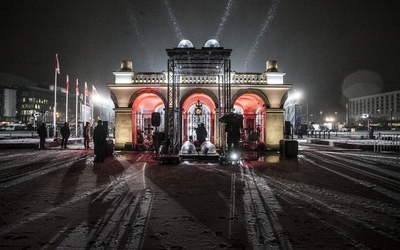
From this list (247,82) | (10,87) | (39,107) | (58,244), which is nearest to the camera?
(58,244)

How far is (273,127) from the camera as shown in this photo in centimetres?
1988

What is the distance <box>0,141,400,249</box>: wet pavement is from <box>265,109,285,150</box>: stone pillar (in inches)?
401

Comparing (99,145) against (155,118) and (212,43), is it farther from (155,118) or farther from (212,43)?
(212,43)

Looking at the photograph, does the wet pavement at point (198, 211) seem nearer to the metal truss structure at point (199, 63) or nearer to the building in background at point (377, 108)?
the metal truss structure at point (199, 63)

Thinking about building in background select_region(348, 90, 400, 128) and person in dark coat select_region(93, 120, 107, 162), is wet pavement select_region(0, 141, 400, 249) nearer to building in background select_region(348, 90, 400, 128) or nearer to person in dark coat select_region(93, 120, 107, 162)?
person in dark coat select_region(93, 120, 107, 162)

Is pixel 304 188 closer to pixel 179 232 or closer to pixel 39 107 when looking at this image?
pixel 179 232

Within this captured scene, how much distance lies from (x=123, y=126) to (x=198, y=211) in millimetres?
15335

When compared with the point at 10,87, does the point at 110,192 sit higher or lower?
lower

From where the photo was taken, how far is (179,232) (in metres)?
4.56

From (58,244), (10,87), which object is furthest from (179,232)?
(10,87)

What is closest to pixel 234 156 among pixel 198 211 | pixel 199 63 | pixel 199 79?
pixel 199 63

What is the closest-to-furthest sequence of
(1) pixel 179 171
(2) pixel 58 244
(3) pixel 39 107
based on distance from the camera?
(2) pixel 58 244 → (1) pixel 179 171 → (3) pixel 39 107

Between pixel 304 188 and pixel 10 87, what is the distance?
117m

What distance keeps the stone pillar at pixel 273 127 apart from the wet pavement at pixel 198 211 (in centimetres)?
1018
